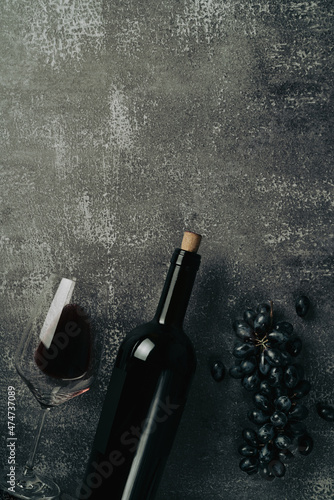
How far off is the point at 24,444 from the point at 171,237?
0.52 meters

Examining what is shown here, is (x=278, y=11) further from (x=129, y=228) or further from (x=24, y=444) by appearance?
(x=24, y=444)

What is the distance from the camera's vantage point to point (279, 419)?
0.75 meters

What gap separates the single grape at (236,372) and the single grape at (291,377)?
0.08 meters

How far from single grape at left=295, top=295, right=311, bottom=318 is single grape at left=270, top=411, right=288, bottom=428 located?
7.2 inches

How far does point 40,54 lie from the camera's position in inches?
34.2

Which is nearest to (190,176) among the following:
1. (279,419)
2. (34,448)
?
(279,419)

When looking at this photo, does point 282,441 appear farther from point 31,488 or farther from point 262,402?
point 31,488

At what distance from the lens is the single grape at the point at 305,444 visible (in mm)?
800

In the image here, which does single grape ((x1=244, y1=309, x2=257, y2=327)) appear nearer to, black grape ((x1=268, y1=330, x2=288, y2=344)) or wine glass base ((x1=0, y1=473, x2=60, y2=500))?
black grape ((x1=268, y1=330, x2=288, y2=344))

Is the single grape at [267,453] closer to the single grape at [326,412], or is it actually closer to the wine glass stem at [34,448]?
the single grape at [326,412]

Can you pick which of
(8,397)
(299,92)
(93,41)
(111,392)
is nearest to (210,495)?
(111,392)

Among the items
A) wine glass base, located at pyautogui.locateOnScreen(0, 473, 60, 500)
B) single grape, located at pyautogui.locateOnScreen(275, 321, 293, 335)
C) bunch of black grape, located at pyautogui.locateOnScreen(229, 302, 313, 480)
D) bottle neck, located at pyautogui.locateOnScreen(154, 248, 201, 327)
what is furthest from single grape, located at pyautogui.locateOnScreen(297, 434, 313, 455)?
wine glass base, located at pyautogui.locateOnScreen(0, 473, 60, 500)

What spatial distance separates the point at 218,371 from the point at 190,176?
38cm

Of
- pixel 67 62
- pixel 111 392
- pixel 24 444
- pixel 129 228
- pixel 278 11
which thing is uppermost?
pixel 278 11
